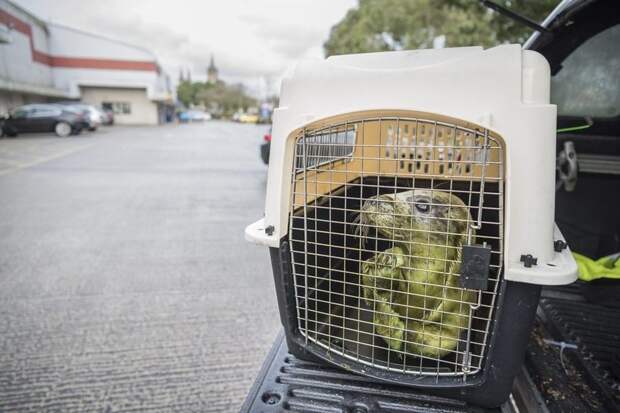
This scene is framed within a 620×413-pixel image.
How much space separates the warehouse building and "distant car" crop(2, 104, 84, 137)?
526 centimetres

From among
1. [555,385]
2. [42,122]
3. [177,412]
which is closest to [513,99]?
[555,385]

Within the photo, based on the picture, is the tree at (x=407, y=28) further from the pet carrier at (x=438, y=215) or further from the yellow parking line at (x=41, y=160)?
the yellow parking line at (x=41, y=160)

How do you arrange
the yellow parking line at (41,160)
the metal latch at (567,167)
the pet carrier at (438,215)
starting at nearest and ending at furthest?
1. the pet carrier at (438,215)
2. the metal latch at (567,167)
3. the yellow parking line at (41,160)

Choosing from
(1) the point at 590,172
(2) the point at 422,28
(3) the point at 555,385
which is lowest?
(3) the point at 555,385

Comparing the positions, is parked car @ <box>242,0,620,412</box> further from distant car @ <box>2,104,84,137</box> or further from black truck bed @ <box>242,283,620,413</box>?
distant car @ <box>2,104,84,137</box>

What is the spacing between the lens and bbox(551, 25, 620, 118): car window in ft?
6.15

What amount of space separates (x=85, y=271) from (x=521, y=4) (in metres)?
6.87

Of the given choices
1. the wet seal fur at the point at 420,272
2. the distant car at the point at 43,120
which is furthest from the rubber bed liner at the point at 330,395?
the distant car at the point at 43,120

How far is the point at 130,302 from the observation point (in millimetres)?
2465

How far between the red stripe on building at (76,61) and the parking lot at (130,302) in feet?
71.6

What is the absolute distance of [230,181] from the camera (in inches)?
266

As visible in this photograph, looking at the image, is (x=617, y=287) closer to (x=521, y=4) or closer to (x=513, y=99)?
(x=513, y=99)

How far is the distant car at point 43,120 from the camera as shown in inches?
560

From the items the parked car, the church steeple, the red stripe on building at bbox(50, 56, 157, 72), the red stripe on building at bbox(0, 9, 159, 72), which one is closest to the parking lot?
the parked car
